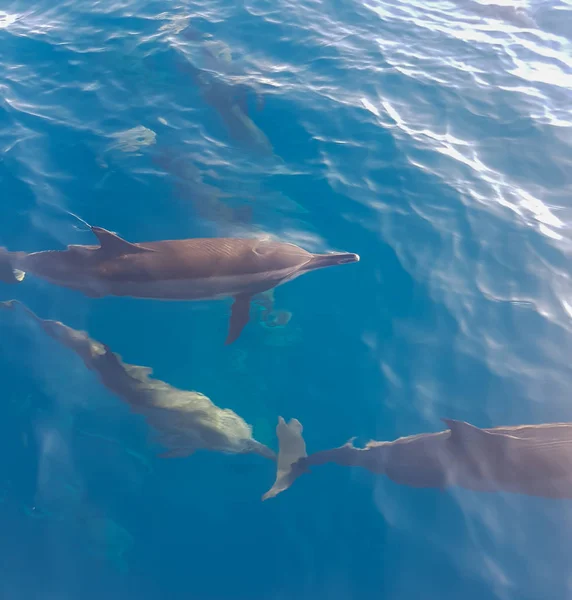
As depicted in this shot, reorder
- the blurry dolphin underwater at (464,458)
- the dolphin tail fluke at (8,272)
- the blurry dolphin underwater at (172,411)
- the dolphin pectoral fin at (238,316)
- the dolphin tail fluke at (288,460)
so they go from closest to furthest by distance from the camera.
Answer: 1. the blurry dolphin underwater at (464,458)
2. the dolphin tail fluke at (288,460)
3. the blurry dolphin underwater at (172,411)
4. the dolphin pectoral fin at (238,316)
5. the dolphin tail fluke at (8,272)

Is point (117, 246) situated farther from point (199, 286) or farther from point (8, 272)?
point (8, 272)

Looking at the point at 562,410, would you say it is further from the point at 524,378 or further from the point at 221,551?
the point at 221,551

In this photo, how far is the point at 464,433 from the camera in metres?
5.61

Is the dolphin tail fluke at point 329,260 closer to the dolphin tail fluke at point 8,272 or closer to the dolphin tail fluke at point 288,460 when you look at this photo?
the dolphin tail fluke at point 288,460

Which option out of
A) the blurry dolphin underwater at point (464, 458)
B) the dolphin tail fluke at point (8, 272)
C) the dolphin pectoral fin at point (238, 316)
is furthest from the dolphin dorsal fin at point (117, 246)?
the blurry dolphin underwater at point (464, 458)

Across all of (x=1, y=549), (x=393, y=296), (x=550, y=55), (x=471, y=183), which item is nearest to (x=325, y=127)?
(x=471, y=183)

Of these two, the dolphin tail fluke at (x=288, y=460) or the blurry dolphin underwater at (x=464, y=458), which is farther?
the dolphin tail fluke at (x=288, y=460)

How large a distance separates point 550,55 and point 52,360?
1400cm

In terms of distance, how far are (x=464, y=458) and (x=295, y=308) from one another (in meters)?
3.18

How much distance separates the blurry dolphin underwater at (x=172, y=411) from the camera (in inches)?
257

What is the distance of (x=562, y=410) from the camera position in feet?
21.2

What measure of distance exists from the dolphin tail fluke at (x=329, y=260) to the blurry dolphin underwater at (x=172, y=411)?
2496 mm

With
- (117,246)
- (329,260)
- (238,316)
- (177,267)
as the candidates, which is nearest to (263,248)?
(329,260)

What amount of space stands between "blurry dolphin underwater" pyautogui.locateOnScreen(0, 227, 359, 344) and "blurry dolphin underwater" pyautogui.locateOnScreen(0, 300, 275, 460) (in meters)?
0.94
